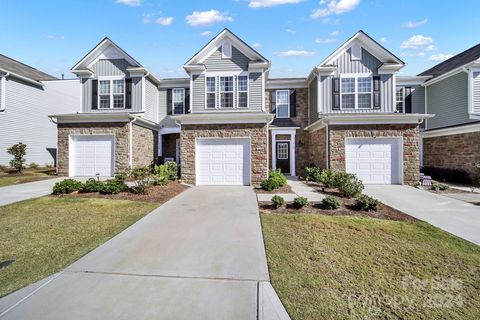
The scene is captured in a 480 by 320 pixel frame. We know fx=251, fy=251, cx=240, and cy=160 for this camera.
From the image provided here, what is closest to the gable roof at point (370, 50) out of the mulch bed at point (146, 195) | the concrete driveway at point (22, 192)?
the mulch bed at point (146, 195)

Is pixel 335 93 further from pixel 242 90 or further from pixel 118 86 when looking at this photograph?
pixel 118 86

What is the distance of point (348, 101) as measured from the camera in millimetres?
15211

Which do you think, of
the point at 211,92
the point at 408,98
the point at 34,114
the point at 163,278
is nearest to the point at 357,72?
the point at 408,98

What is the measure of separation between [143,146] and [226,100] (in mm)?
6060

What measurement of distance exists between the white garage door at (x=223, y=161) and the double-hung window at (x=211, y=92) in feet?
11.1

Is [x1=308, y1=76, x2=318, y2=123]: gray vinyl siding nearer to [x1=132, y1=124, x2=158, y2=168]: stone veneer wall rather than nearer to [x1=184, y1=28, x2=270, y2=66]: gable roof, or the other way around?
[x1=184, y1=28, x2=270, y2=66]: gable roof

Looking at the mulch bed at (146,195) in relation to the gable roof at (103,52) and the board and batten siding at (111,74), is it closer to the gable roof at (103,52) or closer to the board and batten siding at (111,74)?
the board and batten siding at (111,74)

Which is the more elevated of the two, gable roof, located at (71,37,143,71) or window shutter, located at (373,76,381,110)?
gable roof, located at (71,37,143,71)

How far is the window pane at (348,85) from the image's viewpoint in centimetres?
1523

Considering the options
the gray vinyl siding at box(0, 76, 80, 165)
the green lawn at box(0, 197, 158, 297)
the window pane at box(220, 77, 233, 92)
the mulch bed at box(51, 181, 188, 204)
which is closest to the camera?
the green lawn at box(0, 197, 158, 297)

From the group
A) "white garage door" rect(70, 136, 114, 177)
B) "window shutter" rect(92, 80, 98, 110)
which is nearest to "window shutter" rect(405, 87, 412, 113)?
"white garage door" rect(70, 136, 114, 177)

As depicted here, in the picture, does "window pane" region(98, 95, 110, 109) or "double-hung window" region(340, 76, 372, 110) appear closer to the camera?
"double-hung window" region(340, 76, 372, 110)

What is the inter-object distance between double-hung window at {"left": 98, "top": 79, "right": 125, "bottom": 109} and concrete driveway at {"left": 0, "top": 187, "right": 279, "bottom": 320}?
12.7m

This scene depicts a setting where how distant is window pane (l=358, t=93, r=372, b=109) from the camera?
15117mm
